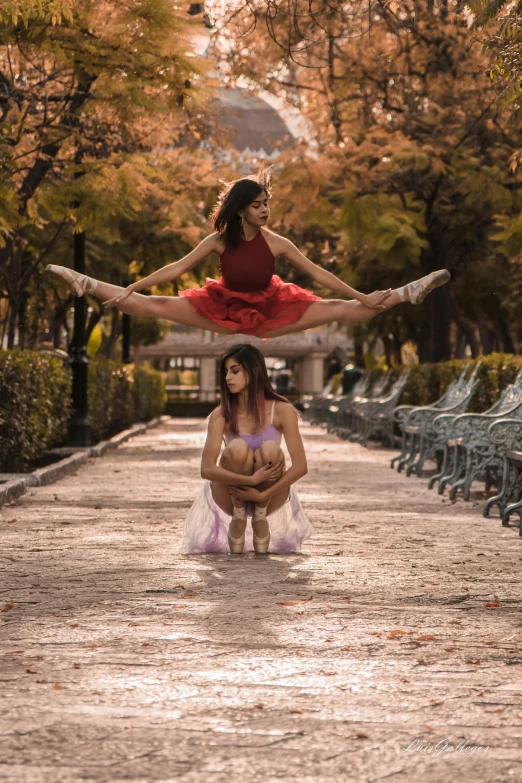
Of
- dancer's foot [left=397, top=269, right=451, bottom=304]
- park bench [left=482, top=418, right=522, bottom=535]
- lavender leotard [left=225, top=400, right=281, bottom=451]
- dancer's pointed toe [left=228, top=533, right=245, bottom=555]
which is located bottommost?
dancer's pointed toe [left=228, top=533, right=245, bottom=555]

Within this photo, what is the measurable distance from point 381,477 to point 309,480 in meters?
1.26

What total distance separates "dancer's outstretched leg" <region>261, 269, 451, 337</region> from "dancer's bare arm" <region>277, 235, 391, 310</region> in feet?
0.15

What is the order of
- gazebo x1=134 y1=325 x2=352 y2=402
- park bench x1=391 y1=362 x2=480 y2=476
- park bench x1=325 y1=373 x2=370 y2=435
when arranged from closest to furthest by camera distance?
park bench x1=391 y1=362 x2=480 y2=476
park bench x1=325 y1=373 x2=370 y2=435
gazebo x1=134 y1=325 x2=352 y2=402

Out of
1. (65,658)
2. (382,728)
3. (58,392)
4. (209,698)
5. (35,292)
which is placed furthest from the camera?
(35,292)

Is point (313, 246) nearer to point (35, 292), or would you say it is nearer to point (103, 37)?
point (35, 292)

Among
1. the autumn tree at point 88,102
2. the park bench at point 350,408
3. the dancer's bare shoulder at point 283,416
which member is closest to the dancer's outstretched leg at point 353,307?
the dancer's bare shoulder at point 283,416

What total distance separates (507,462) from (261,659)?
6924 millimetres

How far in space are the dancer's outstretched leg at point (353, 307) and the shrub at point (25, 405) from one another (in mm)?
6716

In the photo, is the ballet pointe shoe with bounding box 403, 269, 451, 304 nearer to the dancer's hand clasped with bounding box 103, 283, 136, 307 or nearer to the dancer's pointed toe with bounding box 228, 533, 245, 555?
the dancer's hand clasped with bounding box 103, 283, 136, 307

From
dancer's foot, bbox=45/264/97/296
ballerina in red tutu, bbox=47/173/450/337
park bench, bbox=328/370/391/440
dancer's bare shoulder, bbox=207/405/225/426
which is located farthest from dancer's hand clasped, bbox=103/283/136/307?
park bench, bbox=328/370/391/440

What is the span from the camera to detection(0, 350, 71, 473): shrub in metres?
15.8

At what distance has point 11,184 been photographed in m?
16.4

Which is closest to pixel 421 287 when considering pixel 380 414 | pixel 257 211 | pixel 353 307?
pixel 353 307

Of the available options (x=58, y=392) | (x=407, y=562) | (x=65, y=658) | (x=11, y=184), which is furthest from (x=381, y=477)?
(x=65, y=658)
